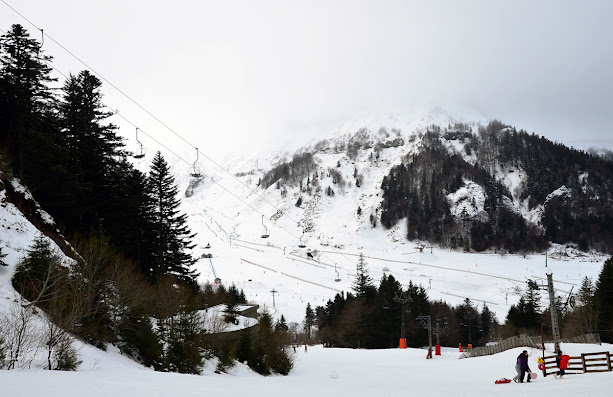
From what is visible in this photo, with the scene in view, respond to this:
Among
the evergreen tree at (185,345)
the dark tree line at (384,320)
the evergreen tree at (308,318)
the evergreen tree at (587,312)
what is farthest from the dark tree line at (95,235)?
the evergreen tree at (308,318)

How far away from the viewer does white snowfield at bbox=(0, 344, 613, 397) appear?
45.4 feet

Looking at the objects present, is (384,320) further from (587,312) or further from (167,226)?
(167,226)

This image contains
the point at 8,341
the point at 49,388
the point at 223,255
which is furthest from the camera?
the point at 223,255

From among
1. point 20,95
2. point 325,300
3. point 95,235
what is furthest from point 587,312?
point 20,95

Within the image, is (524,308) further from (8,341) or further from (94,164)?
(8,341)

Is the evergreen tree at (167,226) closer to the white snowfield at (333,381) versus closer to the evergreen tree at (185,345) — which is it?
the evergreen tree at (185,345)

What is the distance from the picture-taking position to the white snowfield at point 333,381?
13.8m

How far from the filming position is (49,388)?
12.6 metres

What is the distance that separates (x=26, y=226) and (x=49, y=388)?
20.7 m

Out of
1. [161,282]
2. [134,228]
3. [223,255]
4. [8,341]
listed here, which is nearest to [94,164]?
[134,228]

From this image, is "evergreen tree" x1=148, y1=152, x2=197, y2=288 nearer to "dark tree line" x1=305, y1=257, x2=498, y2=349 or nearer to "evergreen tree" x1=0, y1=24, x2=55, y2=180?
"evergreen tree" x1=0, y1=24, x2=55, y2=180

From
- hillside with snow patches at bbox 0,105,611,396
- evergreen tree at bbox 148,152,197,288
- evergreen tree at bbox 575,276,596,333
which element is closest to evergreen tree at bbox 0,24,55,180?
hillside with snow patches at bbox 0,105,611,396

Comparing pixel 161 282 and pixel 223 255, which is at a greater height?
pixel 223 255

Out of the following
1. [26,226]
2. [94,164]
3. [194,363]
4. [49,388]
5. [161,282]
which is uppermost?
[94,164]
